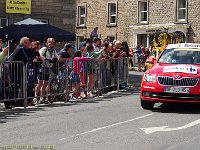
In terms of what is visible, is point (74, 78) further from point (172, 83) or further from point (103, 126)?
point (103, 126)

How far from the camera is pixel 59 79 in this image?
1569 centimetres

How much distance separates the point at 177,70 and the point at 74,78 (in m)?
4.38

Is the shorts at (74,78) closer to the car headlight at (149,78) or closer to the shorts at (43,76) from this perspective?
the shorts at (43,76)

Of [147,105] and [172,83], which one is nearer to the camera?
[172,83]

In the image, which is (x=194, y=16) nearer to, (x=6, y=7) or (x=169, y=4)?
(x=169, y=4)

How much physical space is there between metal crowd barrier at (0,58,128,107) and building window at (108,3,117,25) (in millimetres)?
26972

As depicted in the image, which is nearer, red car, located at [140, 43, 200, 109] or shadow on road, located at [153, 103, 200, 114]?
red car, located at [140, 43, 200, 109]

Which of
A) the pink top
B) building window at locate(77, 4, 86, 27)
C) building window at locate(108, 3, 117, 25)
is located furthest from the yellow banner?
building window at locate(77, 4, 86, 27)

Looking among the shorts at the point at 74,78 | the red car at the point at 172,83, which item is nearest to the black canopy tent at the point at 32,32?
the shorts at the point at 74,78

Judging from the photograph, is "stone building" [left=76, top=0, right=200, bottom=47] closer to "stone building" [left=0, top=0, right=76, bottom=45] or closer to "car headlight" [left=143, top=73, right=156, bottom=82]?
"stone building" [left=0, top=0, right=76, bottom=45]

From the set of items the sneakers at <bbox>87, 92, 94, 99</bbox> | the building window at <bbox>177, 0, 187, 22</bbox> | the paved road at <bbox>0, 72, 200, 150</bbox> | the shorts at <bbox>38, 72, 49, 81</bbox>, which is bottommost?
the paved road at <bbox>0, 72, 200, 150</bbox>

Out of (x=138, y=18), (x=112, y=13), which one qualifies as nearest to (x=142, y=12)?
(x=138, y=18)

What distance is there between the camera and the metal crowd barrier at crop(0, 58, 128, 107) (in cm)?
1385

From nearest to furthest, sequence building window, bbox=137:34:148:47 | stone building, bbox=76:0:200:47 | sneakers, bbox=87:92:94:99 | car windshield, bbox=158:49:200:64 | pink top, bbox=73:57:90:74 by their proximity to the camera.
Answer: car windshield, bbox=158:49:200:64, pink top, bbox=73:57:90:74, sneakers, bbox=87:92:94:99, stone building, bbox=76:0:200:47, building window, bbox=137:34:148:47
